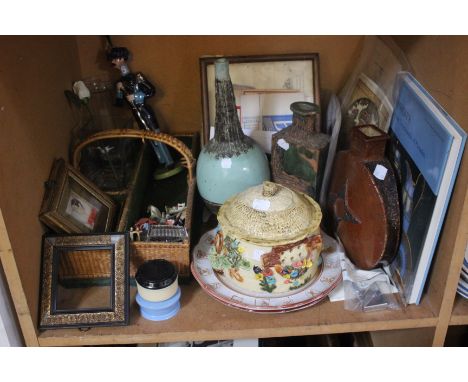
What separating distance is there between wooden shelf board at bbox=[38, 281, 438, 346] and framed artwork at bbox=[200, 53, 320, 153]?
0.36 metres

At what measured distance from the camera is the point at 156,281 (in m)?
0.80

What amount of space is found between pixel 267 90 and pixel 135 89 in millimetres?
257

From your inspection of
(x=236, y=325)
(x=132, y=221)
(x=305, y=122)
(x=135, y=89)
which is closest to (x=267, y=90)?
(x=305, y=122)

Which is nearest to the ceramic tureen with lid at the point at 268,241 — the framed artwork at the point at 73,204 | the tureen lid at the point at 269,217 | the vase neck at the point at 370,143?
the tureen lid at the point at 269,217

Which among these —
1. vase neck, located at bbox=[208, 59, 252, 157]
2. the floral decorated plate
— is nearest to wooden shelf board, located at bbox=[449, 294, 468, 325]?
the floral decorated plate

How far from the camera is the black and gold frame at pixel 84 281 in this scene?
32.1 inches

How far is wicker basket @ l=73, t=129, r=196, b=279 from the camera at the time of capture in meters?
0.86

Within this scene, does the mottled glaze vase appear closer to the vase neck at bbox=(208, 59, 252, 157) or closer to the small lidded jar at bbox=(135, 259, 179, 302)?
the vase neck at bbox=(208, 59, 252, 157)

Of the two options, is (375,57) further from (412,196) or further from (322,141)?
(412,196)

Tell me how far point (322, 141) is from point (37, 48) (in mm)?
500

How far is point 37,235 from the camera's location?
2.65 ft
